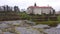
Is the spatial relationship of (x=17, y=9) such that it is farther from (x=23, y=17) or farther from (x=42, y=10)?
(x=42, y=10)

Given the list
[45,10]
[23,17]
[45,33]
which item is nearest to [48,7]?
[45,10]

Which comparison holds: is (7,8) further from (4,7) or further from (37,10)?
(37,10)

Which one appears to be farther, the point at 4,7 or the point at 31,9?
the point at 31,9

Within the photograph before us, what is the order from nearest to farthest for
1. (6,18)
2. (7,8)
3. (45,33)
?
(45,33)
(6,18)
(7,8)

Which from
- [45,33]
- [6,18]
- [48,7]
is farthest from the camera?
[48,7]

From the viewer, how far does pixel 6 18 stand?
1505 centimetres

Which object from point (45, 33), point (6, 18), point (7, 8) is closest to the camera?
point (45, 33)

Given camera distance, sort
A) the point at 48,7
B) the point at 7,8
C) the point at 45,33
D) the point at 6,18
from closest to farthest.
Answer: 1. the point at 45,33
2. the point at 6,18
3. the point at 7,8
4. the point at 48,7

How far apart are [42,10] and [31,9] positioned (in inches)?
67.8

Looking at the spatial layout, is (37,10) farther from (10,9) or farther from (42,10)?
(10,9)

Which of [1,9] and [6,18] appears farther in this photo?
[1,9]

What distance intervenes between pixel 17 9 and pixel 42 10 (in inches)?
302

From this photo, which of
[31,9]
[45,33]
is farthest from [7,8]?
[45,33]

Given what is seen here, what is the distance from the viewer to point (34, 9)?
2561 cm
